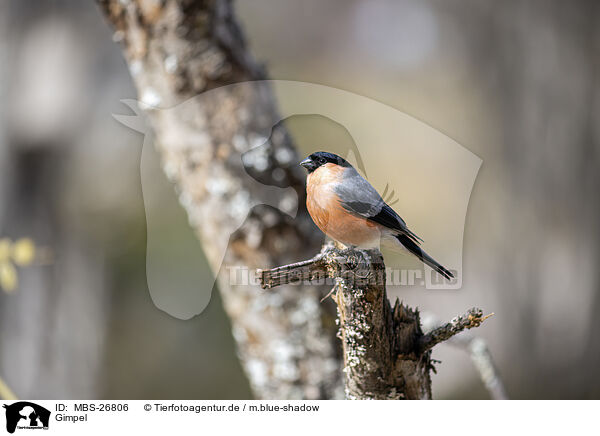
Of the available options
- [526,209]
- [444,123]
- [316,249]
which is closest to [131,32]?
[316,249]

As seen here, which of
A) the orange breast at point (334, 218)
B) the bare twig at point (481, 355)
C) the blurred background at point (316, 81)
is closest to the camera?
the orange breast at point (334, 218)

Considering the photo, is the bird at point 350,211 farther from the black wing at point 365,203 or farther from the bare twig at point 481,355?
the bare twig at point 481,355

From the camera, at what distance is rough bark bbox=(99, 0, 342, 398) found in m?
0.69

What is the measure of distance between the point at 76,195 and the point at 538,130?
1076 mm

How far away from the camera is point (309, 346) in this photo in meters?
0.72

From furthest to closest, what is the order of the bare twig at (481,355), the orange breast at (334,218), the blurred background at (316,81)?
1. the blurred background at (316,81)
2. the bare twig at (481,355)
3. the orange breast at (334,218)

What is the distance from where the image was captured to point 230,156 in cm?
70

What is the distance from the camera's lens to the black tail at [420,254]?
42 cm

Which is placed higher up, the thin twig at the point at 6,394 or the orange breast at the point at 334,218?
the orange breast at the point at 334,218

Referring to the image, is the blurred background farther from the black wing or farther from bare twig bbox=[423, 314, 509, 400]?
the black wing

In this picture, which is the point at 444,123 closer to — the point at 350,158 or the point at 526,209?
the point at 526,209

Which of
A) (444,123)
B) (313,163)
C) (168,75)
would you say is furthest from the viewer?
(444,123)
